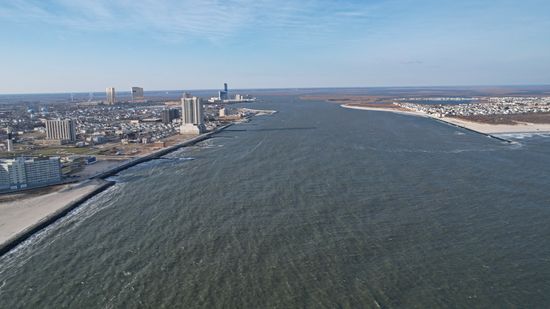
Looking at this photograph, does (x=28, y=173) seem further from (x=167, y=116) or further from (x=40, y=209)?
(x=167, y=116)

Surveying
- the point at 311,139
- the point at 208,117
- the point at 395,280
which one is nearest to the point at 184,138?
the point at 311,139

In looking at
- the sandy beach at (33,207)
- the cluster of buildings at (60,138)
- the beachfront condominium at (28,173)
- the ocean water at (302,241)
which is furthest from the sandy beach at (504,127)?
the beachfront condominium at (28,173)

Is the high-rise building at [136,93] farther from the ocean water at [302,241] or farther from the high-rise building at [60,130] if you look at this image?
the ocean water at [302,241]

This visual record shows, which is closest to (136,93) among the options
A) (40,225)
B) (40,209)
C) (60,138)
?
(60,138)

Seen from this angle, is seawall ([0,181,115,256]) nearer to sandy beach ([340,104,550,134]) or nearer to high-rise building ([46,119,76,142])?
high-rise building ([46,119,76,142])

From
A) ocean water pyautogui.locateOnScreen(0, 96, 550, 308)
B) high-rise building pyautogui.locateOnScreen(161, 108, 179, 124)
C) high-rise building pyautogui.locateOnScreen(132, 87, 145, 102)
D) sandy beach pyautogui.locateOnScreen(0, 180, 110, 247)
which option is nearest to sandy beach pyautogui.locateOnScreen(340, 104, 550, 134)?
ocean water pyautogui.locateOnScreen(0, 96, 550, 308)

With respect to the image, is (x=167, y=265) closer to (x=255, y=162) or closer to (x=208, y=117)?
(x=255, y=162)

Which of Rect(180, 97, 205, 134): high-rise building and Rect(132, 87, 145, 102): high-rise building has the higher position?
Rect(132, 87, 145, 102): high-rise building
